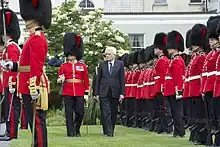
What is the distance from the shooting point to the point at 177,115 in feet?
44.6

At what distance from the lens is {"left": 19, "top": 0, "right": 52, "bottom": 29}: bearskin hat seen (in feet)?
29.1

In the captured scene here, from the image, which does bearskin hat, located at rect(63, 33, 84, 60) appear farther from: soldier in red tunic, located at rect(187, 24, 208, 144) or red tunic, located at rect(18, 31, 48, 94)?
red tunic, located at rect(18, 31, 48, 94)

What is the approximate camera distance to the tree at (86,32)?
88.4 feet

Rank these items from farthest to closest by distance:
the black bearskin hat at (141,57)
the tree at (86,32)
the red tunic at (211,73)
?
the tree at (86,32) → the black bearskin hat at (141,57) → the red tunic at (211,73)

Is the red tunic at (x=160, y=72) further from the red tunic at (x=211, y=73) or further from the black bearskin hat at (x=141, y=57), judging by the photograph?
the red tunic at (x=211, y=73)

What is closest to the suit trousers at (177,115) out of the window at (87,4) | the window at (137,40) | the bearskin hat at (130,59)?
the bearskin hat at (130,59)

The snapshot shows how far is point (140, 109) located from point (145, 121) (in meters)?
0.99

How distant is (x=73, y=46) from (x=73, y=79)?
0.95 m

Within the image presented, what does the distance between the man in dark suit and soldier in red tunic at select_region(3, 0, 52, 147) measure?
5.60 meters

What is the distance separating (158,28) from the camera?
113 feet

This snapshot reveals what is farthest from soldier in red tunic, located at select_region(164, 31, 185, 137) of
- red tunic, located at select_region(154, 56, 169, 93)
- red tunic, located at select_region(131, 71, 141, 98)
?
red tunic, located at select_region(131, 71, 141, 98)

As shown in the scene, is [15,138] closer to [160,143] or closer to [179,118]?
[160,143]

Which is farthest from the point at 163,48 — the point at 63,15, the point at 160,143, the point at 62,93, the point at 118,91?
the point at 63,15

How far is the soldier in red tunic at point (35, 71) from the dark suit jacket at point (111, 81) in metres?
5.61
